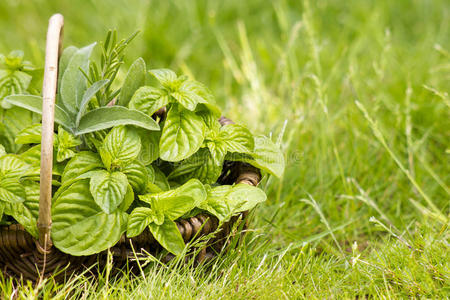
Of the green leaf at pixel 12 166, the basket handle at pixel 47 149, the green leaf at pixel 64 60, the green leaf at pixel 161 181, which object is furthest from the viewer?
the green leaf at pixel 64 60

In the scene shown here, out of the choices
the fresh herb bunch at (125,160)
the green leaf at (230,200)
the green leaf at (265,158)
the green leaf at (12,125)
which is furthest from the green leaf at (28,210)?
the green leaf at (265,158)

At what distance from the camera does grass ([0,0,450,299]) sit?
1.08 meters

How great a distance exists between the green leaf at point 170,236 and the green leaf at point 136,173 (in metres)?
0.12

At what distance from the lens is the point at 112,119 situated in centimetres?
107

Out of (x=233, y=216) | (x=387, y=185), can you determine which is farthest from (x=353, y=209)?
(x=233, y=216)

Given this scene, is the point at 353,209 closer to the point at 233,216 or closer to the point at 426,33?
the point at 233,216

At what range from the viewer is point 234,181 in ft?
4.16

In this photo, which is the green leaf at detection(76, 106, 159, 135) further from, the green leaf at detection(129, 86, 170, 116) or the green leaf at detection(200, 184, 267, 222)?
the green leaf at detection(200, 184, 267, 222)

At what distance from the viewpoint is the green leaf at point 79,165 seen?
1.06 metres

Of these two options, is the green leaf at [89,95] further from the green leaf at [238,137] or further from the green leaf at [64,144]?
the green leaf at [238,137]

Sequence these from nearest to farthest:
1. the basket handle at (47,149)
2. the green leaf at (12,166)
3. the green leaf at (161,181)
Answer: the basket handle at (47,149) < the green leaf at (12,166) < the green leaf at (161,181)

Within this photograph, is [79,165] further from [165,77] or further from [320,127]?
[320,127]

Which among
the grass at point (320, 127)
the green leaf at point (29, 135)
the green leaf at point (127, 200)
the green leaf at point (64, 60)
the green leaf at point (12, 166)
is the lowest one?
the grass at point (320, 127)

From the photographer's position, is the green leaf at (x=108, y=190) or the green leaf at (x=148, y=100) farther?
the green leaf at (x=148, y=100)
